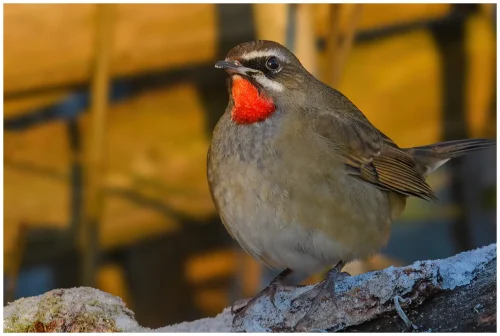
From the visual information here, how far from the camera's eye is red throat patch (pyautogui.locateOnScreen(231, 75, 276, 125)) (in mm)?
3041

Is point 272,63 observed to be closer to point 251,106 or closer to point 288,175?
point 251,106

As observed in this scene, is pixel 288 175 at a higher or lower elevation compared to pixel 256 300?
higher

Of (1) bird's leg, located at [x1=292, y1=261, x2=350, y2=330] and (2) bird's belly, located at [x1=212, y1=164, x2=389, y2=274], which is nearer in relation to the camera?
(1) bird's leg, located at [x1=292, y1=261, x2=350, y2=330]

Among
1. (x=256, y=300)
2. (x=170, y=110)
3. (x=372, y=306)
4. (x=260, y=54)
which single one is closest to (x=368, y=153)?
(x=260, y=54)

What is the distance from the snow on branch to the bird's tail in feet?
3.32

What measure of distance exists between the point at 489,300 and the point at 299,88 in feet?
3.55

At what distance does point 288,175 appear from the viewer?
2959 millimetres

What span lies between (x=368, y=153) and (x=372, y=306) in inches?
36.6

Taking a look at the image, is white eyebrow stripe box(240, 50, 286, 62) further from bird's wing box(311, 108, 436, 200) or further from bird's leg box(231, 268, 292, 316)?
bird's leg box(231, 268, 292, 316)

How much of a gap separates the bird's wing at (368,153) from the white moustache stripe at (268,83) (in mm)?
180

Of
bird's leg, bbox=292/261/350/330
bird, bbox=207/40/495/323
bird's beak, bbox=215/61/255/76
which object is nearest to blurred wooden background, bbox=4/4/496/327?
bird, bbox=207/40/495/323

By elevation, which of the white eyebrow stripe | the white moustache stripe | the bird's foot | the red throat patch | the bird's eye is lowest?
the bird's foot

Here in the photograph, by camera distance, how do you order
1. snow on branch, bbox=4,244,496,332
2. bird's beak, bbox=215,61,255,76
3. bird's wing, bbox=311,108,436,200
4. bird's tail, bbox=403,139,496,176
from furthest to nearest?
bird's tail, bbox=403,139,496,176, bird's wing, bbox=311,108,436,200, bird's beak, bbox=215,61,255,76, snow on branch, bbox=4,244,496,332

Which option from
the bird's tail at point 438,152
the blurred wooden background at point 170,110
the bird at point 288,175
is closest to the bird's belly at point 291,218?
the bird at point 288,175
